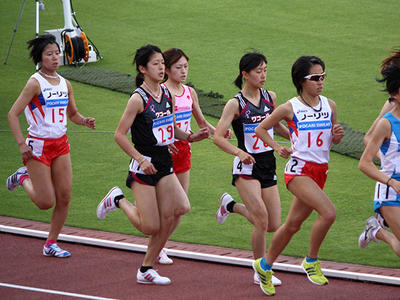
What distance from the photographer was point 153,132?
7.45 metres

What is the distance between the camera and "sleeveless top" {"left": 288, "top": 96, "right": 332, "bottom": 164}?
7.02 m

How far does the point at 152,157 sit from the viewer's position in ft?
24.5

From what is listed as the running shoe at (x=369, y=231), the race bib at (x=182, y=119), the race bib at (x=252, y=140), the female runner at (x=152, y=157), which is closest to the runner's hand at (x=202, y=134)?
the female runner at (x=152, y=157)

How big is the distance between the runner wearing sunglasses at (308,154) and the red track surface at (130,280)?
1.26 ft

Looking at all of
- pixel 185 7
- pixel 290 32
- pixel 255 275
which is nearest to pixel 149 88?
pixel 255 275

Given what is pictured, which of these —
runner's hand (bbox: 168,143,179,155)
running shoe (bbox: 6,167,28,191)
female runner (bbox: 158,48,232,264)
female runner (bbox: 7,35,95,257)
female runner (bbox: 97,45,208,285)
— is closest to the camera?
female runner (bbox: 97,45,208,285)

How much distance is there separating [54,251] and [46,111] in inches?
61.9

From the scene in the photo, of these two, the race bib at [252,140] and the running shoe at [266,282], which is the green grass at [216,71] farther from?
the race bib at [252,140]

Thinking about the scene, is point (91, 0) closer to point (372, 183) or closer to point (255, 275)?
point (372, 183)

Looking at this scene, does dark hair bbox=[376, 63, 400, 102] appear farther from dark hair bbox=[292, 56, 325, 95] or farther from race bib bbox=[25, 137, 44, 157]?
race bib bbox=[25, 137, 44, 157]

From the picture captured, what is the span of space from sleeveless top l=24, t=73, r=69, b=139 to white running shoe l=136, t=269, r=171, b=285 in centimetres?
180

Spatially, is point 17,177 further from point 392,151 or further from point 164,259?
point 392,151

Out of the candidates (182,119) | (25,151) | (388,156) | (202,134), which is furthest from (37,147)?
(388,156)

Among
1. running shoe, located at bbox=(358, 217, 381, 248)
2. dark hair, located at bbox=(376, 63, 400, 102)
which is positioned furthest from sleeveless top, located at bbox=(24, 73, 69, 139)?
dark hair, located at bbox=(376, 63, 400, 102)
